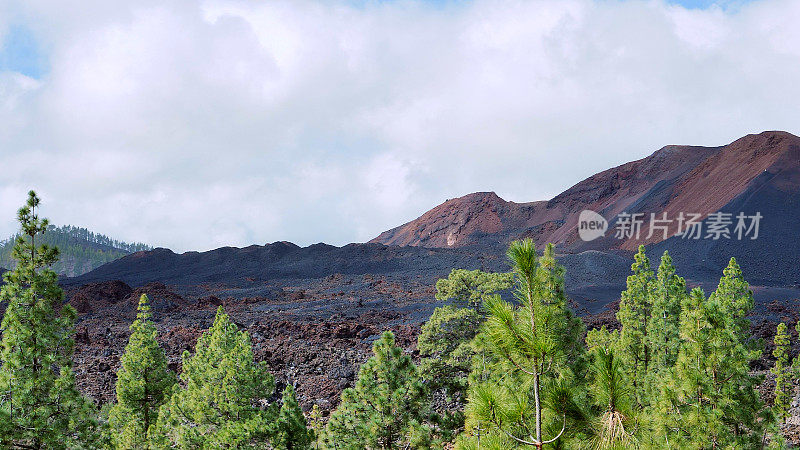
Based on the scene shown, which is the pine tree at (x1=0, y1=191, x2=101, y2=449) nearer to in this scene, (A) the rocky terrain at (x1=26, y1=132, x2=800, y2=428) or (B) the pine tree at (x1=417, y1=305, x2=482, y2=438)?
(B) the pine tree at (x1=417, y1=305, x2=482, y2=438)

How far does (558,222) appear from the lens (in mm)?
104125

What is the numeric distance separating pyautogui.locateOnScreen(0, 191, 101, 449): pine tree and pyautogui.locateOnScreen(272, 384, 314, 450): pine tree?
12.8 feet

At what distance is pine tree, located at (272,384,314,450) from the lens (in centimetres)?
1437

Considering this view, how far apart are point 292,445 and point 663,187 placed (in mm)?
80330

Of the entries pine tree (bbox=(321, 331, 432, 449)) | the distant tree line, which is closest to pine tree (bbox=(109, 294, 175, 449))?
the distant tree line

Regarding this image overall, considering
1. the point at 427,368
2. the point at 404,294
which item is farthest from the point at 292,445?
the point at 404,294

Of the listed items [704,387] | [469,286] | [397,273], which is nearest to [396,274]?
[397,273]

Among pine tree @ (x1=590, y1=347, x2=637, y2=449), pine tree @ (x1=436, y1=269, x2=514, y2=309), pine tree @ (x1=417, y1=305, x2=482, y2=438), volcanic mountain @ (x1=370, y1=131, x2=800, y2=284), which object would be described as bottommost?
pine tree @ (x1=417, y1=305, x2=482, y2=438)

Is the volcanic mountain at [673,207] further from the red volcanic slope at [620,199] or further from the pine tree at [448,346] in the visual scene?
the pine tree at [448,346]

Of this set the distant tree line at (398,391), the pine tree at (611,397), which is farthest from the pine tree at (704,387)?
the pine tree at (611,397)

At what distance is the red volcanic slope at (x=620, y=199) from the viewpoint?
72.1 m

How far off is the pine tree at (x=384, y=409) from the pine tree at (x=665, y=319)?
26.5ft

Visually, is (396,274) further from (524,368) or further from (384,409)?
(524,368)

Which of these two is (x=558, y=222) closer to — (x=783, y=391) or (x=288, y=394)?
(x=783, y=391)
